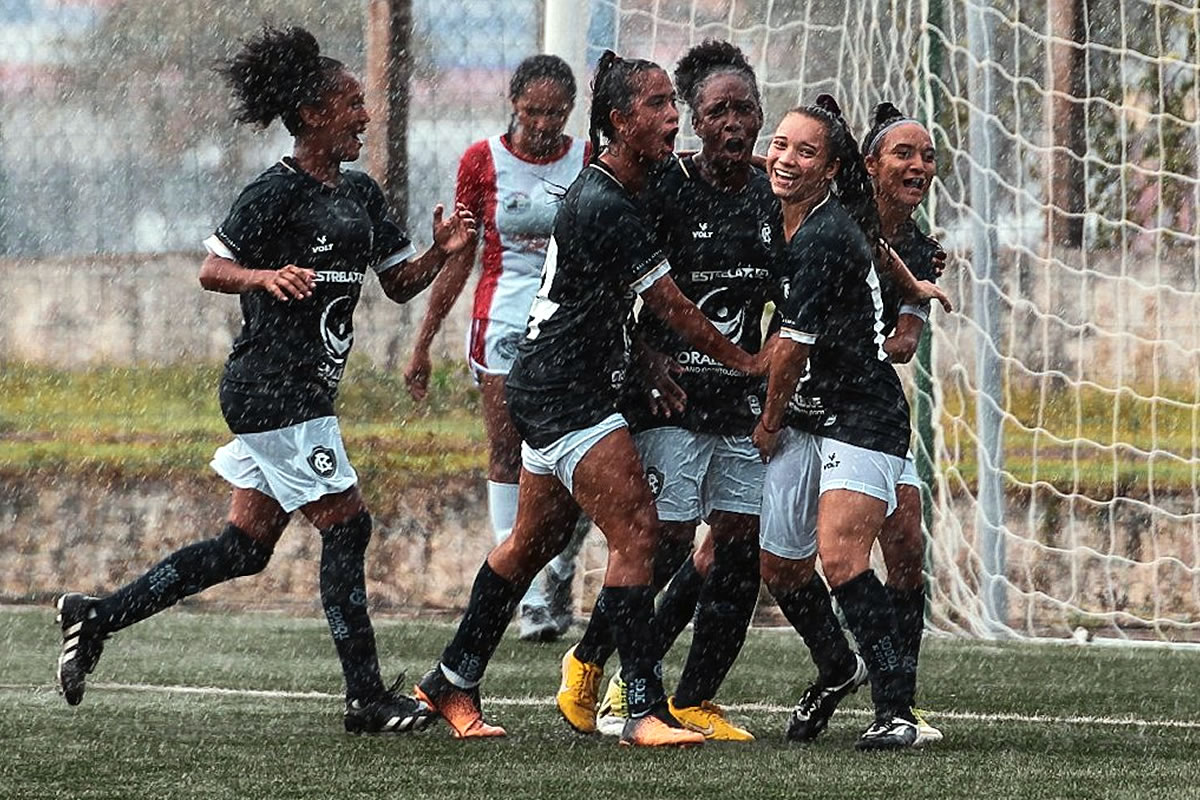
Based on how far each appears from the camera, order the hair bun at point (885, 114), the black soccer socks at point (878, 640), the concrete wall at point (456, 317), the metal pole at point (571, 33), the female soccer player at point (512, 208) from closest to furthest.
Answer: the black soccer socks at point (878, 640) → the hair bun at point (885, 114) → the female soccer player at point (512, 208) → the metal pole at point (571, 33) → the concrete wall at point (456, 317)

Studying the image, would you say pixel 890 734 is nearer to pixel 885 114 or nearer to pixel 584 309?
pixel 584 309

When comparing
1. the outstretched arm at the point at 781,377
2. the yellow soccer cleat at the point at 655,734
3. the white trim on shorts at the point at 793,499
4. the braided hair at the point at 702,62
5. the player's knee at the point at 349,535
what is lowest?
the yellow soccer cleat at the point at 655,734

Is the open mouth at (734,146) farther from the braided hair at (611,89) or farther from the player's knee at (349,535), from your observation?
the player's knee at (349,535)

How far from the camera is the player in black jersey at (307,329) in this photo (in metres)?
6.25

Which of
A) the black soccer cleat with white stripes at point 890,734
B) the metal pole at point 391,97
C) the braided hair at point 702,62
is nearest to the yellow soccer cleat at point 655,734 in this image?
the black soccer cleat with white stripes at point 890,734

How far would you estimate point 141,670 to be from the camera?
26.3ft

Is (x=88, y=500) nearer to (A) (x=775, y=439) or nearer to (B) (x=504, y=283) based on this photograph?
(B) (x=504, y=283)

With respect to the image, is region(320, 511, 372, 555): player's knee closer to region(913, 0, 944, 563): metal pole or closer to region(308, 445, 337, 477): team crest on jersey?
region(308, 445, 337, 477): team crest on jersey

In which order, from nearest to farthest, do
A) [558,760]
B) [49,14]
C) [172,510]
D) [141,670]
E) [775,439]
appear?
[558,760] → [775,439] → [141,670] → [172,510] → [49,14]

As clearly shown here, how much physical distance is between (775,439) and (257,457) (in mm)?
1403

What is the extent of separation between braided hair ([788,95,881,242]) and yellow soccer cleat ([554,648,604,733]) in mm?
1396

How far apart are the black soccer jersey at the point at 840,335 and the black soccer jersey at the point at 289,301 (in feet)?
4.06

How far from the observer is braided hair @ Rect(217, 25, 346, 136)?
253 inches

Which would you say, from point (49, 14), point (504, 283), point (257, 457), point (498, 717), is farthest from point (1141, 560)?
point (49, 14)
